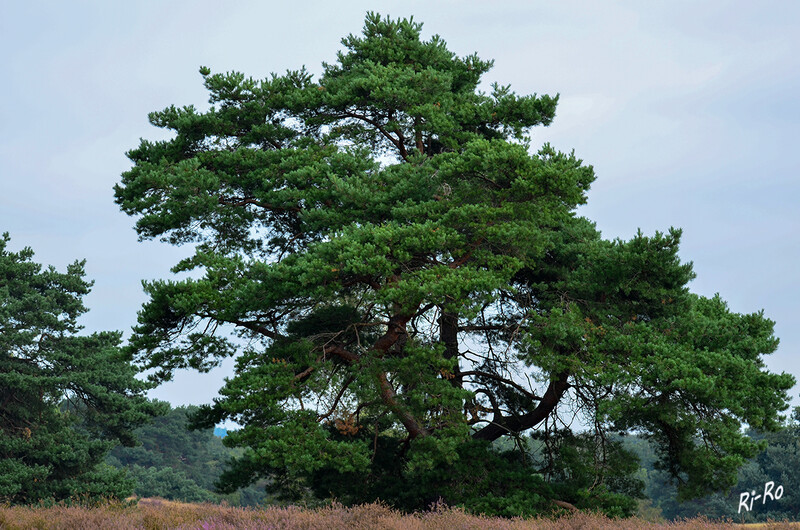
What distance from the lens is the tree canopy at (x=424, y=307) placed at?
15.1 m

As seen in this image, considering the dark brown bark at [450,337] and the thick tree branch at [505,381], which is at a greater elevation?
the dark brown bark at [450,337]

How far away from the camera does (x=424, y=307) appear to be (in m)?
17.8

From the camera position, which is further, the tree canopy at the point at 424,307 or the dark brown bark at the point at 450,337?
the dark brown bark at the point at 450,337

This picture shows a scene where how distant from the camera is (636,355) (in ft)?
49.9

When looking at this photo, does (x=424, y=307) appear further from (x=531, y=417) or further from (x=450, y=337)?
(x=531, y=417)

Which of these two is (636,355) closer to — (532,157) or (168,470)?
(532,157)

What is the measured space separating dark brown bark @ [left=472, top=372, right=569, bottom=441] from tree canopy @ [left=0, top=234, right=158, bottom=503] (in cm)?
1404

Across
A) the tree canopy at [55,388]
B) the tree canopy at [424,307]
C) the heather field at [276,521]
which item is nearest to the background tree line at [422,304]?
the tree canopy at [424,307]

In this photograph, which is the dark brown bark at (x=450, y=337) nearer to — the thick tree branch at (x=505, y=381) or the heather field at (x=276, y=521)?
the thick tree branch at (x=505, y=381)

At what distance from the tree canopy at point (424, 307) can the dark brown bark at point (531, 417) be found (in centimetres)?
6

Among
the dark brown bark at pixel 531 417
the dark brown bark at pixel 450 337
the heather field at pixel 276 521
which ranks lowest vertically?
the heather field at pixel 276 521

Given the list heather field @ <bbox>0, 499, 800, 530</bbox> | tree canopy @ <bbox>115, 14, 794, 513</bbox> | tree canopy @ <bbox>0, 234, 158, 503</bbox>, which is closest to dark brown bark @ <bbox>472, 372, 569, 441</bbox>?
tree canopy @ <bbox>115, 14, 794, 513</bbox>

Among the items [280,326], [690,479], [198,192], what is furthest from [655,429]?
[198,192]

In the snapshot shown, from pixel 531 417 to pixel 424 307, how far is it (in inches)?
166
